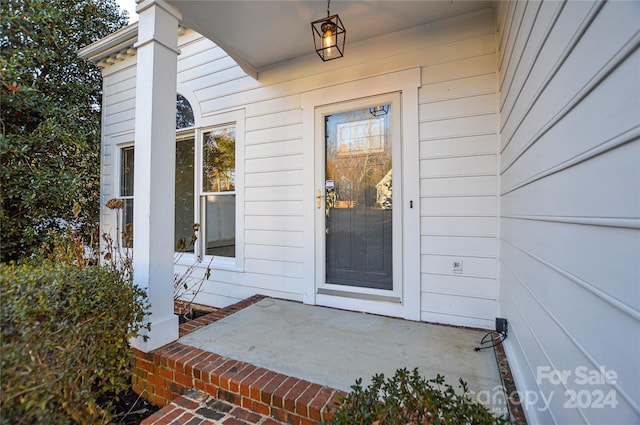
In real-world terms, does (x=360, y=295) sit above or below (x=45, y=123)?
below

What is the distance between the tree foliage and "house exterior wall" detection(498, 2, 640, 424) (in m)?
4.77

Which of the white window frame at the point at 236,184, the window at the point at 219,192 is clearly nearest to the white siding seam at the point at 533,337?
the white window frame at the point at 236,184

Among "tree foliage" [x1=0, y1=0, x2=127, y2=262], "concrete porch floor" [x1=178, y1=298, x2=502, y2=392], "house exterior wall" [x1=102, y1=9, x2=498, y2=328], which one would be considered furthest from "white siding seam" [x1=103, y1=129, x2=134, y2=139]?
"concrete porch floor" [x1=178, y1=298, x2=502, y2=392]

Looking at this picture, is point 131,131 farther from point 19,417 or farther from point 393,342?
point 393,342

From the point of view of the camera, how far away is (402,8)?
2.37m

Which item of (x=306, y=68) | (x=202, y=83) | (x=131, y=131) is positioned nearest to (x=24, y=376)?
(x=306, y=68)

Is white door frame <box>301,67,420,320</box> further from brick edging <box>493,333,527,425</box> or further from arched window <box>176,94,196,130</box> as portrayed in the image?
arched window <box>176,94,196,130</box>

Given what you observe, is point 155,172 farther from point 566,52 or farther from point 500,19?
point 500,19

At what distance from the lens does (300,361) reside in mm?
1910

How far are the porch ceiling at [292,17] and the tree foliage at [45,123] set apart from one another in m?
3.00

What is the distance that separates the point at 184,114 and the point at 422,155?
3.42 metres

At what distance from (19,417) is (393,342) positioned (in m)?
2.18

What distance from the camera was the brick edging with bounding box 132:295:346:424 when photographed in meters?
1.51

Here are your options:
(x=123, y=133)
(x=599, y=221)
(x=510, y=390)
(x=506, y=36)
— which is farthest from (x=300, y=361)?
(x=123, y=133)
